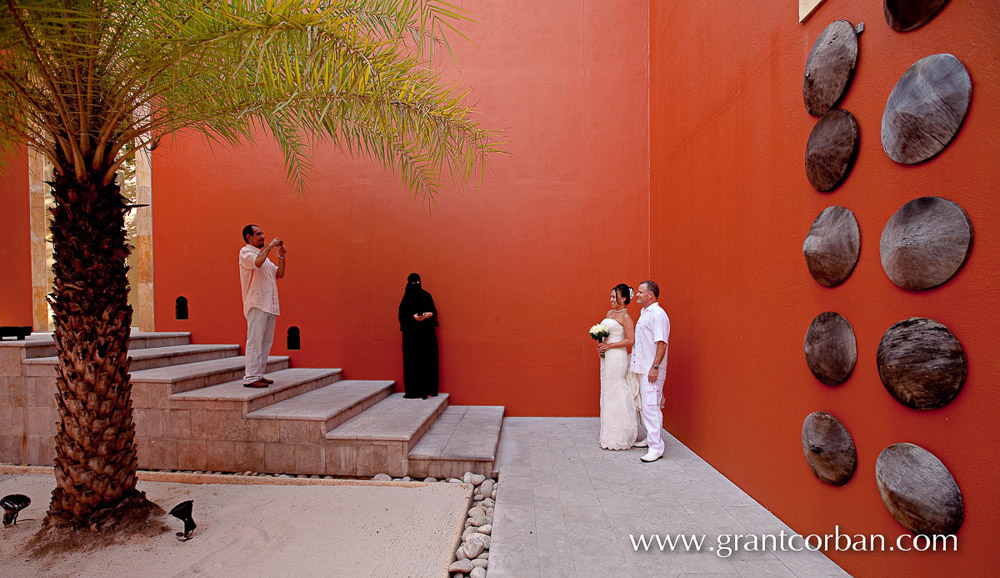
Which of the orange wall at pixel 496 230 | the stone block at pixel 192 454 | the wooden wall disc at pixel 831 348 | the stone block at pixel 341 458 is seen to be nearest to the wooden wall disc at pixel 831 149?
the wooden wall disc at pixel 831 348

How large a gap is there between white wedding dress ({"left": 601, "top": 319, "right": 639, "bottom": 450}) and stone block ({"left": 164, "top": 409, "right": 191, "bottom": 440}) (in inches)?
168

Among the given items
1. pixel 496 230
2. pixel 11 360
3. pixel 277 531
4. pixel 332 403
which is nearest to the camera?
pixel 277 531

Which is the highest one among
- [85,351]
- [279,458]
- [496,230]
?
[496,230]

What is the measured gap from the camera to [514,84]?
636cm

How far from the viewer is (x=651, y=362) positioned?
15.4 ft

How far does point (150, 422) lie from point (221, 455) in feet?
2.63

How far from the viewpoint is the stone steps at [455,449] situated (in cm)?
414

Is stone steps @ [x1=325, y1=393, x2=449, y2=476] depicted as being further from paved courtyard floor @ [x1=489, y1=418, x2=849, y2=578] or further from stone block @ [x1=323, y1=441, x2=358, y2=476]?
paved courtyard floor @ [x1=489, y1=418, x2=849, y2=578]

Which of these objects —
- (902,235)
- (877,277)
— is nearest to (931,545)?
(877,277)

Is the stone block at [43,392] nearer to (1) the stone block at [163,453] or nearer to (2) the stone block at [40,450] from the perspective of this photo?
(2) the stone block at [40,450]

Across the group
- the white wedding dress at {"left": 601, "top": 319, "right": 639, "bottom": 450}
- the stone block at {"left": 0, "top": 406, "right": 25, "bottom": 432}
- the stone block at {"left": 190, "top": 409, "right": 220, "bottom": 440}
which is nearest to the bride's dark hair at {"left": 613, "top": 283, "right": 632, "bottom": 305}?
the white wedding dress at {"left": 601, "top": 319, "right": 639, "bottom": 450}

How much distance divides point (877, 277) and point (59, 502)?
527 cm

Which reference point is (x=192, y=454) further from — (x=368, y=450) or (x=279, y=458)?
(x=368, y=450)

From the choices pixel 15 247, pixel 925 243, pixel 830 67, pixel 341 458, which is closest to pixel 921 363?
pixel 925 243
